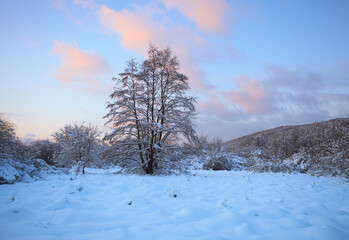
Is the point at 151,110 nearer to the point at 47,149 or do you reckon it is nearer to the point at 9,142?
the point at 9,142

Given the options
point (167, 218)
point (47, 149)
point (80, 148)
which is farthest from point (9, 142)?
point (47, 149)

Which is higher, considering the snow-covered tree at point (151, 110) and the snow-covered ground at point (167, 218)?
the snow-covered tree at point (151, 110)

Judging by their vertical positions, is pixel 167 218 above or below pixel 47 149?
below

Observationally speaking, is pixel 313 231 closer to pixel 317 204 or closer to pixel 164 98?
pixel 317 204

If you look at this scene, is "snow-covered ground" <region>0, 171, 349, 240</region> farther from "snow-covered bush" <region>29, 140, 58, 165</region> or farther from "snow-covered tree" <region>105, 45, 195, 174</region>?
"snow-covered bush" <region>29, 140, 58, 165</region>

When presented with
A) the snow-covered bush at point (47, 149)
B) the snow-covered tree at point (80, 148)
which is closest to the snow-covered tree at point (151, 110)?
the snow-covered tree at point (80, 148)

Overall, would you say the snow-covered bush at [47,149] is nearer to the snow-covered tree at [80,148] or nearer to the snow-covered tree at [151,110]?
the snow-covered tree at [80,148]

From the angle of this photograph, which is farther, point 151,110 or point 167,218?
point 151,110

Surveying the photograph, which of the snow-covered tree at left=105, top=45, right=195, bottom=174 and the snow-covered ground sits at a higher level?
the snow-covered tree at left=105, top=45, right=195, bottom=174

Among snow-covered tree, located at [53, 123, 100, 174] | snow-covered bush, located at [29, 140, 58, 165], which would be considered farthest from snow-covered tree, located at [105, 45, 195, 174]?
snow-covered bush, located at [29, 140, 58, 165]

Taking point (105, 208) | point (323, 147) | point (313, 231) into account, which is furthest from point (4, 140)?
point (323, 147)

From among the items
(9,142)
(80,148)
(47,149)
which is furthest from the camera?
(47,149)

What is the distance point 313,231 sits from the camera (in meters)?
2.29

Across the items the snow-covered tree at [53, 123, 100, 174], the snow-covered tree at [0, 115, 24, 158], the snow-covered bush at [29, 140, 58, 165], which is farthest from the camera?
the snow-covered bush at [29, 140, 58, 165]
